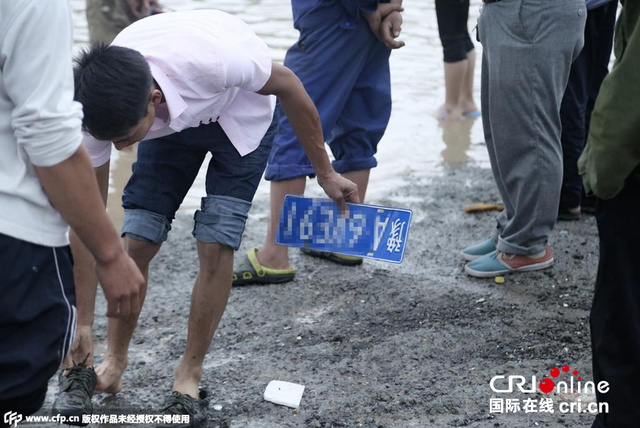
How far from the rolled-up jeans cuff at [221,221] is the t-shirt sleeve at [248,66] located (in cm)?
42

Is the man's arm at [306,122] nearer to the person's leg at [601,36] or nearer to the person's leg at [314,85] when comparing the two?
the person's leg at [314,85]

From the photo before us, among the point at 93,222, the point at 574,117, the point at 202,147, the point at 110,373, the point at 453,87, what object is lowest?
the point at 453,87

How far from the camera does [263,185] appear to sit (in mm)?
5516

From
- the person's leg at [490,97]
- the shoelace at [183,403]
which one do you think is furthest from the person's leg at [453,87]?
the shoelace at [183,403]

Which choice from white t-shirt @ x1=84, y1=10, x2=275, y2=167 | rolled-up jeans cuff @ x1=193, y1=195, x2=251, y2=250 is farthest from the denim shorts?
white t-shirt @ x1=84, y1=10, x2=275, y2=167

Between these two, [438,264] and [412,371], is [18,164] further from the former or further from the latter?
[438,264]

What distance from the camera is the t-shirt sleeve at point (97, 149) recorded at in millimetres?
Result: 2703

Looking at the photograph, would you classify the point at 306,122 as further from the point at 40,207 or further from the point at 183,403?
the point at 40,207

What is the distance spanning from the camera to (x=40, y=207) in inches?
77.4

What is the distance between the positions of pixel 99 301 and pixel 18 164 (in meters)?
2.18

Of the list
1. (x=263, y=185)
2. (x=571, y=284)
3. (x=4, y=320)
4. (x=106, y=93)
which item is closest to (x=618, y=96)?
(x=106, y=93)

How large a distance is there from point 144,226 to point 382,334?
1146mm

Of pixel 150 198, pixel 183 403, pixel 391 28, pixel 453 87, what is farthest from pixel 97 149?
pixel 453 87

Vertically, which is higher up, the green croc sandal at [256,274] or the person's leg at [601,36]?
the person's leg at [601,36]
